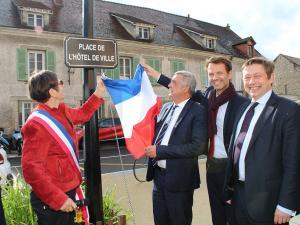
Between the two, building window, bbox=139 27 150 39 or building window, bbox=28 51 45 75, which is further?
building window, bbox=139 27 150 39

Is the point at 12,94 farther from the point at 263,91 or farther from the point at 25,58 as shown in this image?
the point at 263,91

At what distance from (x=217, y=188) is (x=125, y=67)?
68.3 ft

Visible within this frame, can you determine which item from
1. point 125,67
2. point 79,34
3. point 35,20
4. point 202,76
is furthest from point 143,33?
point 35,20

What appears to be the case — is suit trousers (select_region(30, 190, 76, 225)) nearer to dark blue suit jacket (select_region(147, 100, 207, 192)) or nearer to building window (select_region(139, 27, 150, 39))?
dark blue suit jacket (select_region(147, 100, 207, 192))

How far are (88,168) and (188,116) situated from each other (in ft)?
4.24

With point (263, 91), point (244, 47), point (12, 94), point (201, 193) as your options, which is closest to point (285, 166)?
point (263, 91)

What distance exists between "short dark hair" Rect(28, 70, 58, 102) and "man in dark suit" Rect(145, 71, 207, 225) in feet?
3.55

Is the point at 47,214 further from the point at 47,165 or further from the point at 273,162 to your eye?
the point at 273,162

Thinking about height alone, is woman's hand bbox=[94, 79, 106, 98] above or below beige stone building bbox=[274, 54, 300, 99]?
below

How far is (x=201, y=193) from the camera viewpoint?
709 centimetres

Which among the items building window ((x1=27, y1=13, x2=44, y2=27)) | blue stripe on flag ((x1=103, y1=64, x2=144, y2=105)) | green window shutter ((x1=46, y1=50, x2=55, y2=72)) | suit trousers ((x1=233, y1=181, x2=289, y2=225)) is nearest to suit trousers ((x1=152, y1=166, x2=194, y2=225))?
suit trousers ((x1=233, y1=181, x2=289, y2=225))

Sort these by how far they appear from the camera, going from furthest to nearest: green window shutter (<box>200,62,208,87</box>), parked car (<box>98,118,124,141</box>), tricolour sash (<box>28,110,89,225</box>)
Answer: green window shutter (<box>200,62,208,87</box>)
parked car (<box>98,118,124,141</box>)
tricolour sash (<box>28,110,89,225</box>)

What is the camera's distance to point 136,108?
4066 millimetres

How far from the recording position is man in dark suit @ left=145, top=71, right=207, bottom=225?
353 cm
